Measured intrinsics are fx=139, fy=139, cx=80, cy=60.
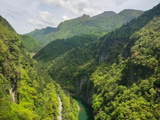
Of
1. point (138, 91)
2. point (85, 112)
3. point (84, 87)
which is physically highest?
point (138, 91)

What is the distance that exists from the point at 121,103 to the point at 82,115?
95.2ft

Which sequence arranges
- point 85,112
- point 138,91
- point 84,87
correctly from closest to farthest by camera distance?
point 138,91
point 85,112
point 84,87

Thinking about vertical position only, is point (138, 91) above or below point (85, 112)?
above

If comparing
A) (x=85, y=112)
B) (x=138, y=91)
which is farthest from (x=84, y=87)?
(x=138, y=91)

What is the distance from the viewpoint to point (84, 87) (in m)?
106

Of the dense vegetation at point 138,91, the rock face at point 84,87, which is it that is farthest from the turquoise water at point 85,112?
the dense vegetation at point 138,91

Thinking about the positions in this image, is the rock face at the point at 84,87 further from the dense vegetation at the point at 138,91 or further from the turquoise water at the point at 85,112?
the dense vegetation at the point at 138,91

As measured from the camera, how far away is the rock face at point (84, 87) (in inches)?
3686

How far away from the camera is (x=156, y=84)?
43500 millimetres

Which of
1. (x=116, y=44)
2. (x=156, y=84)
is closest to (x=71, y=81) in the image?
(x=116, y=44)

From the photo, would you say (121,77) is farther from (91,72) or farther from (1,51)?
(1,51)

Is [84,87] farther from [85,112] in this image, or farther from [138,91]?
[138,91]

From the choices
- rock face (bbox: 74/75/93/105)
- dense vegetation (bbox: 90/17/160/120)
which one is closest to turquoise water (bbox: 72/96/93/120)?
rock face (bbox: 74/75/93/105)

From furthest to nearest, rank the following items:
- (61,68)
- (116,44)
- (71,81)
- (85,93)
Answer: (61,68) → (71,81) → (116,44) → (85,93)
